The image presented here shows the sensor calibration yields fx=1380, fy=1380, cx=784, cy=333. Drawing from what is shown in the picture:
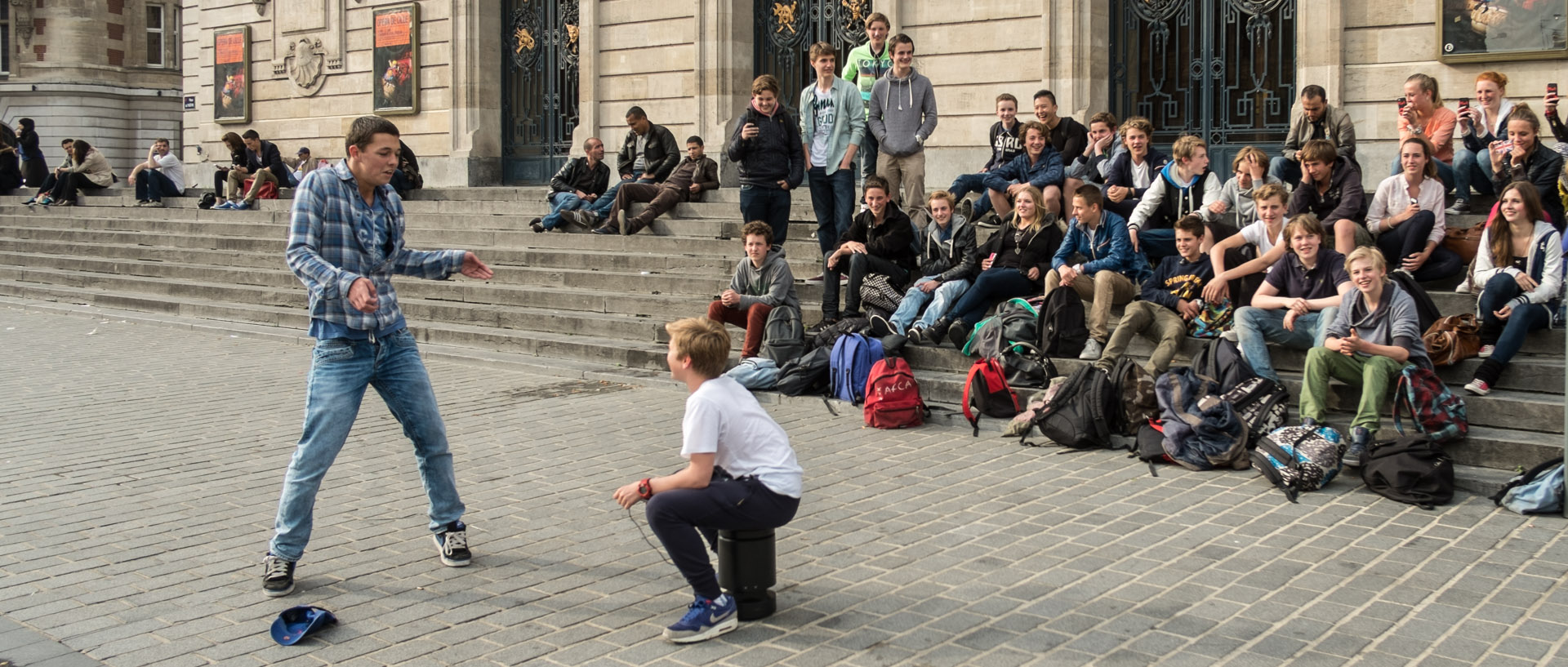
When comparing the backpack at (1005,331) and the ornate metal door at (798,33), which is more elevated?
the ornate metal door at (798,33)

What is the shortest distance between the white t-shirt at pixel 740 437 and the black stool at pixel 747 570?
220 mm

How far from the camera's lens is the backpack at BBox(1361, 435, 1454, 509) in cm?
688

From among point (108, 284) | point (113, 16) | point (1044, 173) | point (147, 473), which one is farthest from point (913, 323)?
point (113, 16)

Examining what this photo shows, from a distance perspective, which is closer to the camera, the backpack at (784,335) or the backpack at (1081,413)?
the backpack at (1081,413)

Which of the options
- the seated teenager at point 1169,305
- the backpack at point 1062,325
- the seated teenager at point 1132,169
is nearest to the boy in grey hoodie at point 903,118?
the seated teenager at point 1132,169

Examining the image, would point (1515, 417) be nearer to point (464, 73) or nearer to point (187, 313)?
point (187, 313)

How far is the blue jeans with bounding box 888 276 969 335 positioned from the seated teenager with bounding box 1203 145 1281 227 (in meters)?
1.95

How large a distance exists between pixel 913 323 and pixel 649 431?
2693mm

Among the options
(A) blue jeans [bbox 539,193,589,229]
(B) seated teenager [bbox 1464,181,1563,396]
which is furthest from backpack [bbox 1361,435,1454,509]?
Answer: (A) blue jeans [bbox 539,193,589,229]

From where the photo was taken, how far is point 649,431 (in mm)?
9008

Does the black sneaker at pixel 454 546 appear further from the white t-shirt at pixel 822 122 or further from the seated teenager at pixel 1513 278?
the white t-shirt at pixel 822 122

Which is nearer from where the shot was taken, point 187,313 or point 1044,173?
point 1044,173

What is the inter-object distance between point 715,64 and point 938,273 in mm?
8888

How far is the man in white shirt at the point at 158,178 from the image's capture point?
23.0 metres
